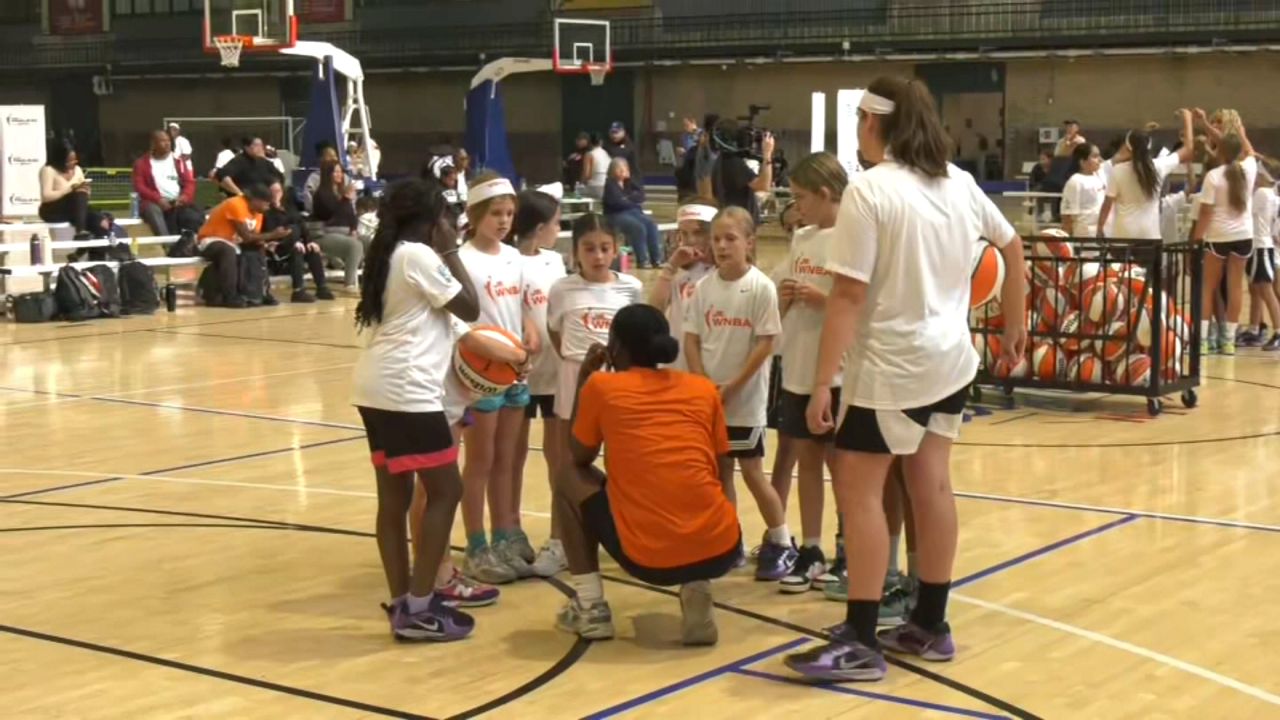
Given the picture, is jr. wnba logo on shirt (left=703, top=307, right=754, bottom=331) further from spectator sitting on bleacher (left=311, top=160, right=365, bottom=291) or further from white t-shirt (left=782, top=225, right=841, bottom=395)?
spectator sitting on bleacher (left=311, top=160, right=365, bottom=291)

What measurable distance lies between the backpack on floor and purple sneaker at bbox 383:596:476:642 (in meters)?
11.2

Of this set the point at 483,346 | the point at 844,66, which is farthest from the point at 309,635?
the point at 844,66

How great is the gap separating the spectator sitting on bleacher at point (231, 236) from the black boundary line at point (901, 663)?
36.8 feet

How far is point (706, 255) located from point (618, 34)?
3694 centimetres

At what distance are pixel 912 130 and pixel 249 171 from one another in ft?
49.2

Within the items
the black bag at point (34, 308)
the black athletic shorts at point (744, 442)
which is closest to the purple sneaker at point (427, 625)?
the black athletic shorts at point (744, 442)

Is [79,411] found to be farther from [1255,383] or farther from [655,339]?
[1255,383]

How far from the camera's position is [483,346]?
229 inches

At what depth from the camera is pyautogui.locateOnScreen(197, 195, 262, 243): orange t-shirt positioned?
55.0ft

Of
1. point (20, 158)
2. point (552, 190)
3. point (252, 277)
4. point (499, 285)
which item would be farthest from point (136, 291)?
point (499, 285)

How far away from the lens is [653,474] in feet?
17.5

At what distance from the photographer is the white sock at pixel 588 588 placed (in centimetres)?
552

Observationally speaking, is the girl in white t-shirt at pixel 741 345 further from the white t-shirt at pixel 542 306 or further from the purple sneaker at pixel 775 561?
the white t-shirt at pixel 542 306

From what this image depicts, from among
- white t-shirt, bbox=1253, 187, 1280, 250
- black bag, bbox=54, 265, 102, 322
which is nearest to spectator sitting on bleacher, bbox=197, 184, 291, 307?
black bag, bbox=54, 265, 102, 322
